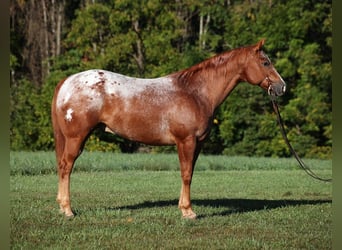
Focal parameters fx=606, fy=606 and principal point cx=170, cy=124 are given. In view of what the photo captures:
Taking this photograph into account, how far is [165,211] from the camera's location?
345 inches

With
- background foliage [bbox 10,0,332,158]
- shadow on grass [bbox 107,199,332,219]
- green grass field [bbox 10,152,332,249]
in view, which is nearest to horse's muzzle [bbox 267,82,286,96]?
green grass field [bbox 10,152,332,249]

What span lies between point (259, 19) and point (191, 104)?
19.0m

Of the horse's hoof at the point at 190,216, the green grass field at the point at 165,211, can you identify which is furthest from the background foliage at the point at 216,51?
the horse's hoof at the point at 190,216

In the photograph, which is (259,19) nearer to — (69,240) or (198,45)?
(198,45)

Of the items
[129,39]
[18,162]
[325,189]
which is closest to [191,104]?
[325,189]

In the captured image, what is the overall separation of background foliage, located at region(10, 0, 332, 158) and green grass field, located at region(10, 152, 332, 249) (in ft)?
27.2

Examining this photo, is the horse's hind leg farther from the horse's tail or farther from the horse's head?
the horse's head

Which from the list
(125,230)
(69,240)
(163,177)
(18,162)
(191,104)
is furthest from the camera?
(18,162)

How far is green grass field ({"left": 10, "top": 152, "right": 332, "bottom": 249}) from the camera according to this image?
6680 mm

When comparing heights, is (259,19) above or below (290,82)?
above

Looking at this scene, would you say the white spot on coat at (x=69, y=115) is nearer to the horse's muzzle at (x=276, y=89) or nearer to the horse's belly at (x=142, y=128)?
the horse's belly at (x=142, y=128)

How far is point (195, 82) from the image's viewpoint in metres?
8.55

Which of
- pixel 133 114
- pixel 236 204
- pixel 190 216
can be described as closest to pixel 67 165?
pixel 133 114

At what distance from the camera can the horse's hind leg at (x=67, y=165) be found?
812 cm
